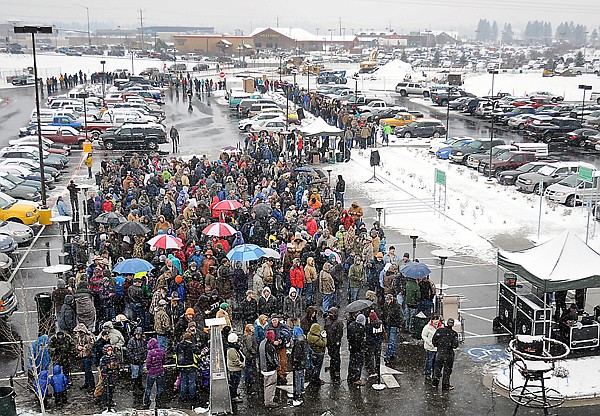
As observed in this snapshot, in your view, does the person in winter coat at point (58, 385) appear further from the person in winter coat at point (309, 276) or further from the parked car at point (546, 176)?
the parked car at point (546, 176)

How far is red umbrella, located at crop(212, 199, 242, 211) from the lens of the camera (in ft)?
70.4

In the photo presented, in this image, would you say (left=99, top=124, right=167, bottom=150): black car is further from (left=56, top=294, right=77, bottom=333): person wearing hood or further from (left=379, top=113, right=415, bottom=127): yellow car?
(left=56, top=294, right=77, bottom=333): person wearing hood

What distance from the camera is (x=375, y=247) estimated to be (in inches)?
730

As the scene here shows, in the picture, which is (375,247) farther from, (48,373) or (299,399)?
(48,373)

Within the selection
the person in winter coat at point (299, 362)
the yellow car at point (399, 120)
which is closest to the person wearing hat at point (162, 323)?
the person in winter coat at point (299, 362)

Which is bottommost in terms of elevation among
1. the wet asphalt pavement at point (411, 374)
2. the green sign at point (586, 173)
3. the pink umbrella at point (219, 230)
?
the wet asphalt pavement at point (411, 374)

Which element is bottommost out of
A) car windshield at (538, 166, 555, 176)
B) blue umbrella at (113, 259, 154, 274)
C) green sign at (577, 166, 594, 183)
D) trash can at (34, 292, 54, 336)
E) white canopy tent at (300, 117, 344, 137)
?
trash can at (34, 292, 54, 336)

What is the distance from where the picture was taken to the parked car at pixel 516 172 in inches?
1208

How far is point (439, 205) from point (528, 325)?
481 inches

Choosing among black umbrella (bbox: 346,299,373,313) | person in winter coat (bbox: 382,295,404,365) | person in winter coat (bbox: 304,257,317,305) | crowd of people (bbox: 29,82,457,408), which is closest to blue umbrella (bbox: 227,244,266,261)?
crowd of people (bbox: 29,82,457,408)

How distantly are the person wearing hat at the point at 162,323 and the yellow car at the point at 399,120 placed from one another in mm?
34495

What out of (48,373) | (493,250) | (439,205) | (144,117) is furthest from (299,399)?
(144,117)

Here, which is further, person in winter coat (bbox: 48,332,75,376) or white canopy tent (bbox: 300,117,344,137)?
white canopy tent (bbox: 300,117,344,137)

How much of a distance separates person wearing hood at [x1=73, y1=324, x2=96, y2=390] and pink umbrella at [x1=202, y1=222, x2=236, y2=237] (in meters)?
5.57
